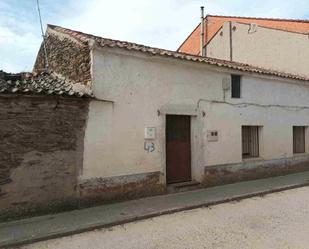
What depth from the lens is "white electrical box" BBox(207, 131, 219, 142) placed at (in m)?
10.5

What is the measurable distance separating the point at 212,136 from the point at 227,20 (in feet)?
42.6

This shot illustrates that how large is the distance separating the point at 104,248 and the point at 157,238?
37.0 inches

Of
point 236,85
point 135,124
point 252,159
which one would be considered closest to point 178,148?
point 135,124

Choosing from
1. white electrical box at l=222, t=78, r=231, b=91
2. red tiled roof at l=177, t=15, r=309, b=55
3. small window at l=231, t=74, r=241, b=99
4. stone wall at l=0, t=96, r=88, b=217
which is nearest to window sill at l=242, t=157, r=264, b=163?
small window at l=231, t=74, r=241, b=99

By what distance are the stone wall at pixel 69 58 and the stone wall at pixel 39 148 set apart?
3.39 ft

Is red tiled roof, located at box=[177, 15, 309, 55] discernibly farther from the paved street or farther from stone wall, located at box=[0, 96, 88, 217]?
stone wall, located at box=[0, 96, 88, 217]

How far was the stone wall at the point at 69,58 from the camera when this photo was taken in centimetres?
852

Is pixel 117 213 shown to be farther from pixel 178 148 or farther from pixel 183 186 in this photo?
pixel 178 148

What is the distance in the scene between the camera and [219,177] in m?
10.8

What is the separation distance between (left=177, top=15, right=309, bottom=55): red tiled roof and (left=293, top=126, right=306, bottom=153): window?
15.9 ft

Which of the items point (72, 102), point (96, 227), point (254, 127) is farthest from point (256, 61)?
point (96, 227)

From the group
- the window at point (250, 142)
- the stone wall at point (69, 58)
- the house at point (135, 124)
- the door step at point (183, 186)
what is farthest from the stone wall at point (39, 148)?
the window at point (250, 142)

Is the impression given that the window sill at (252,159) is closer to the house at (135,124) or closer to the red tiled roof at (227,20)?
the house at (135,124)

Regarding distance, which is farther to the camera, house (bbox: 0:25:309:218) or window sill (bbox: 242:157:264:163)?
window sill (bbox: 242:157:264:163)
